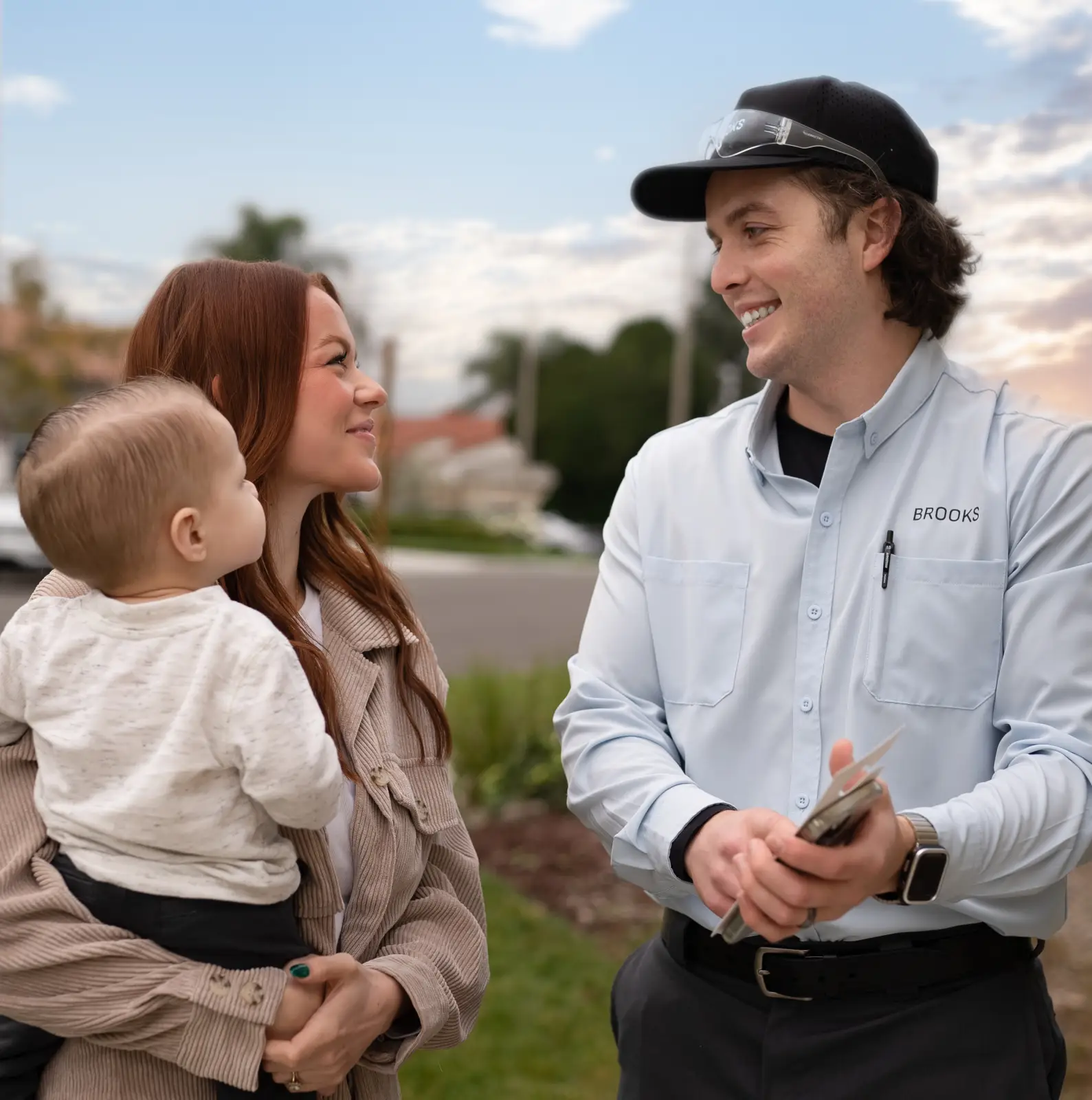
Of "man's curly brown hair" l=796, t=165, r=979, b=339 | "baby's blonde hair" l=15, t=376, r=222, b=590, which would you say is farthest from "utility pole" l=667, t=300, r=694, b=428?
"baby's blonde hair" l=15, t=376, r=222, b=590

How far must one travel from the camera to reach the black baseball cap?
2.23m

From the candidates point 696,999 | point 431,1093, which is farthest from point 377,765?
point 431,1093

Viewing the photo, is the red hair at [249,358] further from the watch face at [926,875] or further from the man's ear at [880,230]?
the man's ear at [880,230]

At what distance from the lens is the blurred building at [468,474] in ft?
152

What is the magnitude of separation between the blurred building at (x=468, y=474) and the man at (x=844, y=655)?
127ft

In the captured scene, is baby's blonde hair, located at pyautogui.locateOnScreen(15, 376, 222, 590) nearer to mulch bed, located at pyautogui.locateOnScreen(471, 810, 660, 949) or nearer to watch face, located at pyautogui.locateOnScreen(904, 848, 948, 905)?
watch face, located at pyautogui.locateOnScreen(904, 848, 948, 905)

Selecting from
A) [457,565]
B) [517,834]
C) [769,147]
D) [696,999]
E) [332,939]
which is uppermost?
[769,147]

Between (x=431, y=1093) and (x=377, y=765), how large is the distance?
234 cm

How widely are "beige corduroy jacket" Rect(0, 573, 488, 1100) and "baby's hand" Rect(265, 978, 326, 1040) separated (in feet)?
0.08

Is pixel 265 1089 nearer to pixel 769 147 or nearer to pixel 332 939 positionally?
pixel 332 939

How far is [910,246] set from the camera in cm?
232

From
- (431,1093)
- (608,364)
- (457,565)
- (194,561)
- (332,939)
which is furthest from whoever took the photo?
(608,364)

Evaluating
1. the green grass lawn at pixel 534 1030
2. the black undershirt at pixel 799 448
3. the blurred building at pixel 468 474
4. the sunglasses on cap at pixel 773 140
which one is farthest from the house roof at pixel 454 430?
the sunglasses on cap at pixel 773 140

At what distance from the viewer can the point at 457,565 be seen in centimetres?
3080
